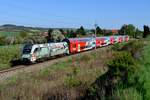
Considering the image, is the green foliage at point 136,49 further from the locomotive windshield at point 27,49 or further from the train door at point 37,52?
the locomotive windshield at point 27,49

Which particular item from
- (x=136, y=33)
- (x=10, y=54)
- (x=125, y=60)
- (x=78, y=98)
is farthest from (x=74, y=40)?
(x=136, y=33)

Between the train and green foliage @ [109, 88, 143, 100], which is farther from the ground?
green foliage @ [109, 88, 143, 100]

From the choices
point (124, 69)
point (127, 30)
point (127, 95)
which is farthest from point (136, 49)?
point (127, 30)

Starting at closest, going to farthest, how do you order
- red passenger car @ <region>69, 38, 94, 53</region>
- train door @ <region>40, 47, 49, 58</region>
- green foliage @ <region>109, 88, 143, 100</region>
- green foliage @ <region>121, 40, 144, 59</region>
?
green foliage @ <region>109, 88, 143, 100</region> → green foliage @ <region>121, 40, 144, 59</region> → train door @ <region>40, 47, 49, 58</region> → red passenger car @ <region>69, 38, 94, 53</region>

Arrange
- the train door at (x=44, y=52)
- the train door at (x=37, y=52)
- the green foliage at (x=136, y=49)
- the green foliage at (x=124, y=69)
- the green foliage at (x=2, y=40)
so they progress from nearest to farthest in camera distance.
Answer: the green foliage at (x=124, y=69)
the green foliage at (x=136, y=49)
the train door at (x=37, y=52)
the train door at (x=44, y=52)
the green foliage at (x=2, y=40)

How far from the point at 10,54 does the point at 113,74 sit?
34.4 metres

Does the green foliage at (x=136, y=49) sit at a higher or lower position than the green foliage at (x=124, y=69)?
lower

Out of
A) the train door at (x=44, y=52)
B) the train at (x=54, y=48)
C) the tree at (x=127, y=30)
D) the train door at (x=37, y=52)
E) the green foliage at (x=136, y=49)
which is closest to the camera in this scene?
the green foliage at (x=136, y=49)

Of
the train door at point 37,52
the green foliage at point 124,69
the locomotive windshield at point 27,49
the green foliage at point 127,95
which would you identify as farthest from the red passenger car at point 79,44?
the green foliage at point 127,95

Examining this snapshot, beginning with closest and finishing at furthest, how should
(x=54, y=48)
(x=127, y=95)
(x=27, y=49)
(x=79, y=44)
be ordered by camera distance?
(x=127, y=95) < (x=27, y=49) < (x=54, y=48) < (x=79, y=44)

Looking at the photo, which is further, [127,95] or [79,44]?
[79,44]

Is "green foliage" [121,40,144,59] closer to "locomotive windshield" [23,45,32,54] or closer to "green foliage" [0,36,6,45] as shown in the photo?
"locomotive windshield" [23,45,32,54]

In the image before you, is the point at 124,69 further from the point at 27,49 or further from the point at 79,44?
the point at 79,44

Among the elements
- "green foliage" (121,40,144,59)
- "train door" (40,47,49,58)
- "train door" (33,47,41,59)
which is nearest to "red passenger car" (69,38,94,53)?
"train door" (40,47,49,58)
